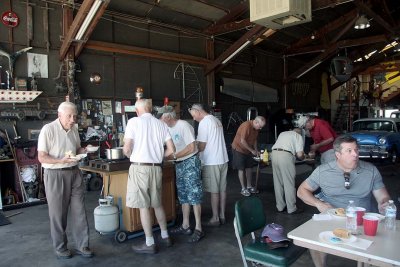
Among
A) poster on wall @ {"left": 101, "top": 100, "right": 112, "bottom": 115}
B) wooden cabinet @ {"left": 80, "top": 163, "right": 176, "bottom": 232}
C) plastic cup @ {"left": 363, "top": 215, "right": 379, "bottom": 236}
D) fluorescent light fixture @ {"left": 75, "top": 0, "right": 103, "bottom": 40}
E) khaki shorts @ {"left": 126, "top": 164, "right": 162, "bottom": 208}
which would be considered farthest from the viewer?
poster on wall @ {"left": 101, "top": 100, "right": 112, "bottom": 115}

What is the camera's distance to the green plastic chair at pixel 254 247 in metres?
2.54

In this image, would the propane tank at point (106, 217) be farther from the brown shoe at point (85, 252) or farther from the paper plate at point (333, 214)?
the paper plate at point (333, 214)

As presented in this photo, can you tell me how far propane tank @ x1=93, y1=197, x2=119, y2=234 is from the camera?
3.95 m

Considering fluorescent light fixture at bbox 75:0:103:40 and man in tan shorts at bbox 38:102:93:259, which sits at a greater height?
fluorescent light fixture at bbox 75:0:103:40

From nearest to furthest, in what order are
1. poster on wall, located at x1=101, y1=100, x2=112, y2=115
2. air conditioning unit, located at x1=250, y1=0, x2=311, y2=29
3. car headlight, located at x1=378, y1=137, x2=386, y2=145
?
air conditioning unit, located at x1=250, y1=0, x2=311, y2=29 → poster on wall, located at x1=101, y1=100, x2=112, y2=115 → car headlight, located at x1=378, y1=137, x2=386, y2=145

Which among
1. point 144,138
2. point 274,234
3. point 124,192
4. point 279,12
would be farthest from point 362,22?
point 274,234

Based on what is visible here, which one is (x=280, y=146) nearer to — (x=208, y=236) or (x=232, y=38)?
(x=208, y=236)

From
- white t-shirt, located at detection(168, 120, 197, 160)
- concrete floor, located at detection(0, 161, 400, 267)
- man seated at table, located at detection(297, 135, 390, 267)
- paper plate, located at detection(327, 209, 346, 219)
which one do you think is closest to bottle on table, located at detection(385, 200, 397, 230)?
paper plate, located at detection(327, 209, 346, 219)

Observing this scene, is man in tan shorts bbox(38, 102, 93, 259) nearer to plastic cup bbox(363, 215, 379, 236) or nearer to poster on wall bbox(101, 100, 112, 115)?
plastic cup bbox(363, 215, 379, 236)

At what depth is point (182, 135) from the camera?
413 centimetres

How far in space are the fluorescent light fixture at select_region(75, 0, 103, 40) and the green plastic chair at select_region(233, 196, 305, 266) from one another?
4491 millimetres

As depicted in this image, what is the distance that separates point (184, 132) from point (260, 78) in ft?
26.5

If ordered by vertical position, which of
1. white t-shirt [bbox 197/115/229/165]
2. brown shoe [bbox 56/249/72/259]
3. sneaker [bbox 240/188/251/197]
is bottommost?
brown shoe [bbox 56/249/72/259]

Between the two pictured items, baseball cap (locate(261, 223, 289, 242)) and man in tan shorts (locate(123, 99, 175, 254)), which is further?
man in tan shorts (locate(123, 99, 175, 254))
